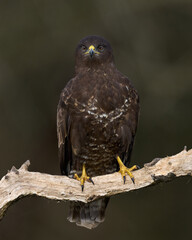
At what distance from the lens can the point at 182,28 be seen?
9.99 meters

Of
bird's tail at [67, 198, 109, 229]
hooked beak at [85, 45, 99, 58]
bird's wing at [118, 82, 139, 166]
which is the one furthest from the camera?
bird's tail at [67, 198, 109, 229]

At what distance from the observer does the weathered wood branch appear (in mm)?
5629

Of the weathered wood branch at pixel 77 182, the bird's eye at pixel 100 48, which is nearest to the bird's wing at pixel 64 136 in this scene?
the bird's eye at pixel 100 48

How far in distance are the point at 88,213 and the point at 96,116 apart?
4.39 feet

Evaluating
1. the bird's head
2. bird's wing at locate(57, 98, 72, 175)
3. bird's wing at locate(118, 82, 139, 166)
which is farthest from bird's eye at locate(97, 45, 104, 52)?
bird's wing at locate(57, 98, 72, 175)

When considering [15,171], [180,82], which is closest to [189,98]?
[180,82]

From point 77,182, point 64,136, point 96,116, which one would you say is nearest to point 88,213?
point 64,136

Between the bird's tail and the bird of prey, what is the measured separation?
33 mm

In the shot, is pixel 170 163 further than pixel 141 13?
No

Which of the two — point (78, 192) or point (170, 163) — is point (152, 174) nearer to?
point (170, 163)

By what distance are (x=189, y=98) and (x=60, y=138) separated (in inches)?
134

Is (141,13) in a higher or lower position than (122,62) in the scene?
higher

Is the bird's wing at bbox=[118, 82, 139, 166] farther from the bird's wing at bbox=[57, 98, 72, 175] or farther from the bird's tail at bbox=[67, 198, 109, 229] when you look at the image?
the bird's tail at bbox=[67, 198, 109, 229]

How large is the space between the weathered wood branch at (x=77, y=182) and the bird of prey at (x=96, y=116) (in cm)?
22
